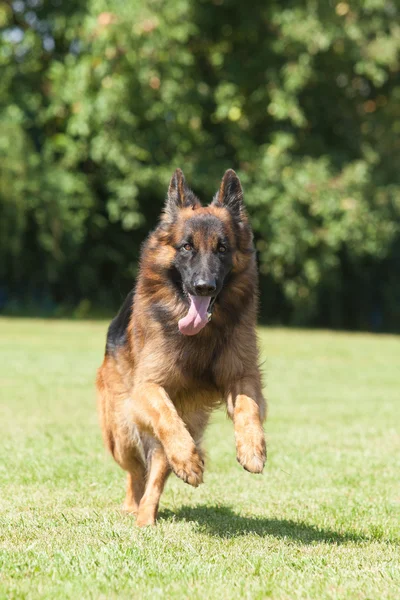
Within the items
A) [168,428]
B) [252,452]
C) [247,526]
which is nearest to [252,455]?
[252,452]

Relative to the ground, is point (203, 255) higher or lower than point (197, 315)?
higher

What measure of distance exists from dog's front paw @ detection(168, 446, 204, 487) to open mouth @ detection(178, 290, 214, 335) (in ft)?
2.65

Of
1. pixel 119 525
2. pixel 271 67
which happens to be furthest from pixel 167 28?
pixel 119 525

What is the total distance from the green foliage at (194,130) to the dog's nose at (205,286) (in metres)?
20.2

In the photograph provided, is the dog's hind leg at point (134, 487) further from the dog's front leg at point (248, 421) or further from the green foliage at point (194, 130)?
the green foliage at point (194, 130)

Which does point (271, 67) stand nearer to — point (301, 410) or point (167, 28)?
point (167, 28)

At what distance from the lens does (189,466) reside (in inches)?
198

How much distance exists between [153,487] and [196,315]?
124 cm

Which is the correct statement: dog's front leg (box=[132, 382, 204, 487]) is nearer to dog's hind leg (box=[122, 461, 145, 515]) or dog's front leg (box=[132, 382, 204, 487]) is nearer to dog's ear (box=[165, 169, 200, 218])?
dog's hind leg (box=[122, 461, 145, 515])

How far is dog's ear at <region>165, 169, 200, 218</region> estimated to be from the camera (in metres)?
6.02

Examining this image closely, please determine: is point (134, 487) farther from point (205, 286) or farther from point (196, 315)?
point (205, 286)

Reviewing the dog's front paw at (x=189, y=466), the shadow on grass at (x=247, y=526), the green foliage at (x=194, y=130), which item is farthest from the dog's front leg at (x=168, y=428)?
the green foliage at (x=194, y=130)

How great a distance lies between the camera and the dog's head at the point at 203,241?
218 inches

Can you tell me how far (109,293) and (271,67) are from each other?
8.86 meters
